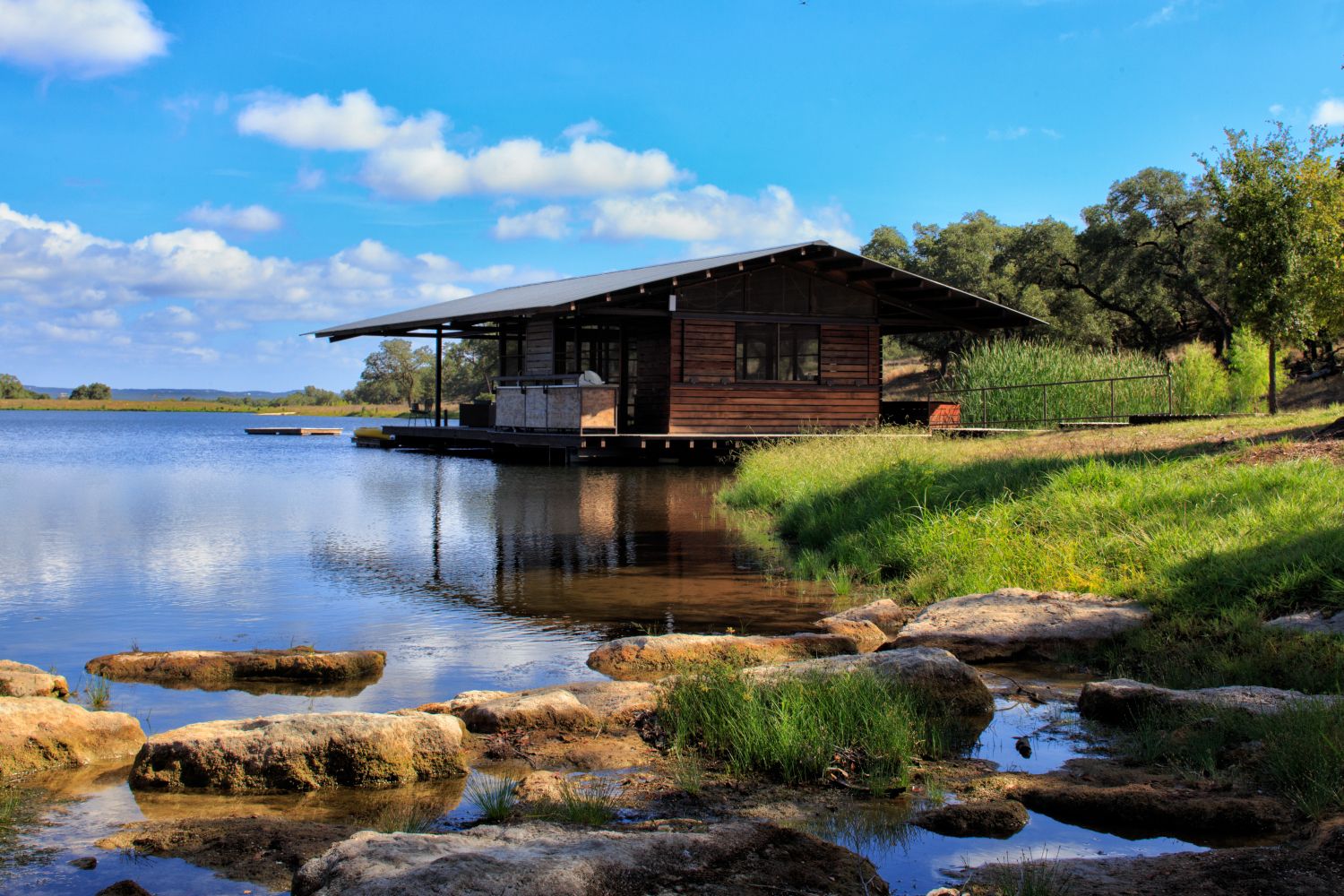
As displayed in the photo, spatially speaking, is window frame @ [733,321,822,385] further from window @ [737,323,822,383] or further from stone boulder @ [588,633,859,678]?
stone boulder @ [588,633,859,678]

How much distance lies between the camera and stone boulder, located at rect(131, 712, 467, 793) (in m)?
4.67

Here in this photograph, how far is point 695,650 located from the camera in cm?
705

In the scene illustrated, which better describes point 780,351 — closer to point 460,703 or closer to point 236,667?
point 236,667

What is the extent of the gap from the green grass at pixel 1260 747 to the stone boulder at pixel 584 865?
6.38 feet

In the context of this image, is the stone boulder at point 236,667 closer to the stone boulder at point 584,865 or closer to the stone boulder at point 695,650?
the stone boulder at point 695,650

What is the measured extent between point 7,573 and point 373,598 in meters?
4.13

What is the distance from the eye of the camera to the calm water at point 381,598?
14.0ft

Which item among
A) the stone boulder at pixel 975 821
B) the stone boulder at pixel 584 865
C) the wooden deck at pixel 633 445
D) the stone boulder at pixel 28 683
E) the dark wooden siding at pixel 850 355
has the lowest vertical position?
the stone boulder at pixel 975 821

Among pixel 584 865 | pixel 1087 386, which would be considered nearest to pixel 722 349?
pixel 1087 386

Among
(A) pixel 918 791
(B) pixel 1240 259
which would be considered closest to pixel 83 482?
(A) pixel 918 791

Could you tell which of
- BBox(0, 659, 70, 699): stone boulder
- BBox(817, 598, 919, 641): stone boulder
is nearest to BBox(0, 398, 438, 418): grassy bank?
BBox(817, 598, 919, 641): stone boulder

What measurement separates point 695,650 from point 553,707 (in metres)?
1.73

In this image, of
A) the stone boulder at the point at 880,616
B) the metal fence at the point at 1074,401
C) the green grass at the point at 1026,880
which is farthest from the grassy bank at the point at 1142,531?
the metal fence at the point at 1074,401

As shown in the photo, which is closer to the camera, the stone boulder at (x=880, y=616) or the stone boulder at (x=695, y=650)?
the stone boulder at (x=695, y=650)
